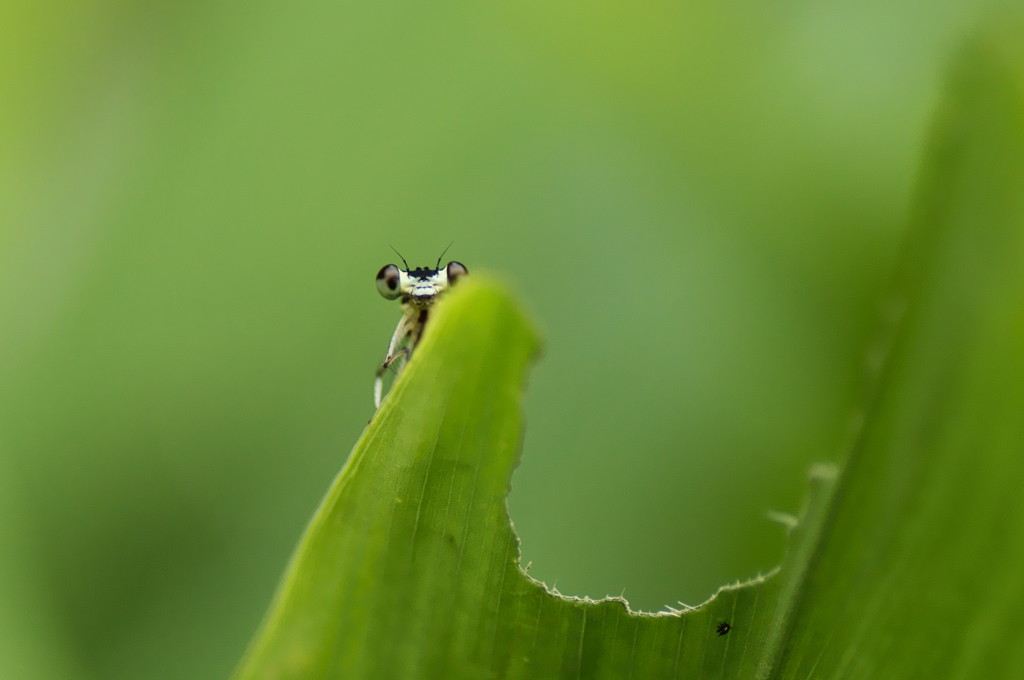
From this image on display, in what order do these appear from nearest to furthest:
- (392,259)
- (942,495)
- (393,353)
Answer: (942,495) < (393,353) < (392,259)

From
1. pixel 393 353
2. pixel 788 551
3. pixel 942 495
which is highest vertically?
pixel 942 495

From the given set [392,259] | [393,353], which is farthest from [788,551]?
[392,259]

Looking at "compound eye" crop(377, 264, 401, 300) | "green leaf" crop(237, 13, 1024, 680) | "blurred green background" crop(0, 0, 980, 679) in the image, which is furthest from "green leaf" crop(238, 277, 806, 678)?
"compound eye" crop(377, 264, 401, 300)

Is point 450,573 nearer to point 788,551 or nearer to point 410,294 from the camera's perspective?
point 788,551

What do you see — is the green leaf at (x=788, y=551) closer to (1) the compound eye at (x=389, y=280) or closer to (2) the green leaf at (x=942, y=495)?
(2) the green leaf at (x=942, y=495)

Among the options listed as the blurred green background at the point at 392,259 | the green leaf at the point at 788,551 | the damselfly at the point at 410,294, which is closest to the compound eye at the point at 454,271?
the damselfly at the point at 410,294

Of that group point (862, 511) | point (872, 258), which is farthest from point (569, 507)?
point (862, 511)
